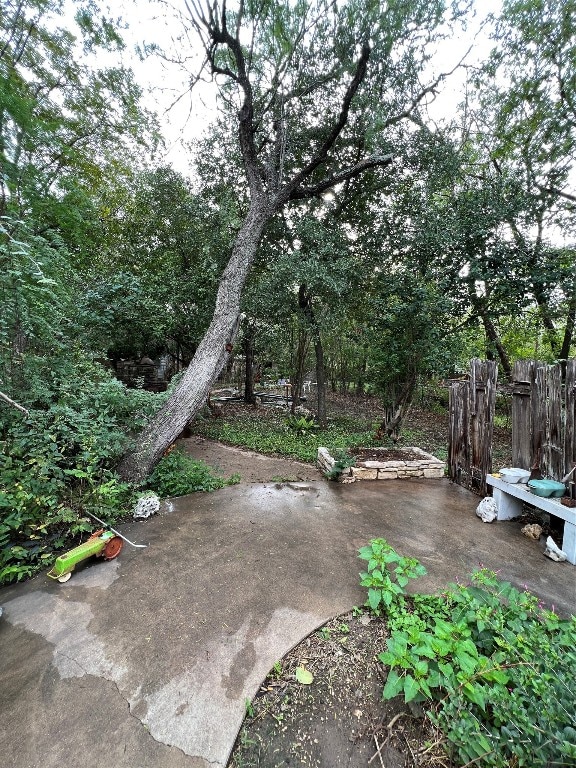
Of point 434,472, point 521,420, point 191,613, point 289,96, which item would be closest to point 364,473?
point 434,472

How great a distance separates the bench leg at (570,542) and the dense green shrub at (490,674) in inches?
40.2

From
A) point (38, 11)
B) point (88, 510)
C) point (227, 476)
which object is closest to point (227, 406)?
point (227, 476)

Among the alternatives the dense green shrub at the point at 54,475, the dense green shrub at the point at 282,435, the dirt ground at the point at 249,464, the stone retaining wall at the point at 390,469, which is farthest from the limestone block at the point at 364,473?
the dense green shrub at the point at 54,475

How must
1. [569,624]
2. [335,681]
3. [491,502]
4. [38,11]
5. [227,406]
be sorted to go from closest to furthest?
[335,681], [569,624], [491,502], [38,11], [227,406]

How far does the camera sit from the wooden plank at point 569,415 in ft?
9.68

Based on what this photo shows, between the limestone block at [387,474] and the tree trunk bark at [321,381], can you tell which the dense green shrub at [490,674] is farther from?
the tree trunk bark at [321,381]

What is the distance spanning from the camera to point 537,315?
20.5 feet

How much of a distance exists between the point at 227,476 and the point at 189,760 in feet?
11.4

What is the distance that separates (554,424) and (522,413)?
38cm

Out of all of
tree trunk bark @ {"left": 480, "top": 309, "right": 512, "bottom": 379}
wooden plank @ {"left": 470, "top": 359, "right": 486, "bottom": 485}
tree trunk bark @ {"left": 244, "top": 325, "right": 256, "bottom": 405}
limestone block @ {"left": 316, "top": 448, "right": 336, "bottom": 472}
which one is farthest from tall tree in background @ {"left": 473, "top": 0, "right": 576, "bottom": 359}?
tree trunk bark @ {"left": 244, "top": 325, "right": 256, "bottom": 405}

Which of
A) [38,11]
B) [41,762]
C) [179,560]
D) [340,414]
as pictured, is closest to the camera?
[41,762]

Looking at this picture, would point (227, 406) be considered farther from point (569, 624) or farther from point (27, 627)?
point (569, 624)

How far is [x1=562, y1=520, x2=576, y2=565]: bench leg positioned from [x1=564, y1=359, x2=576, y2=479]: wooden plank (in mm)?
590

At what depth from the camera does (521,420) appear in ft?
11.6
